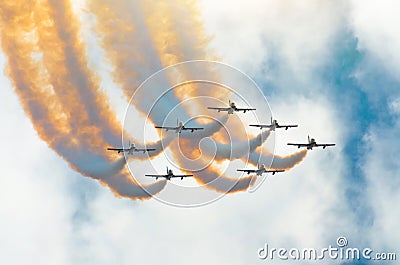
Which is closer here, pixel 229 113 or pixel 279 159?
pixel 229 113

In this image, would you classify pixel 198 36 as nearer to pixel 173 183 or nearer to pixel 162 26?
pixel 162 26

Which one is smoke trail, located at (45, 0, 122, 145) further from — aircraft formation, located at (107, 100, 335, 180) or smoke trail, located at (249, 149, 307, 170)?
smoke trail, located at (249, 149, 307, 170)

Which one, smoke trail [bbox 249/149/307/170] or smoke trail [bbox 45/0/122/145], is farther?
smoke trail [bbox 249/149/307/170]

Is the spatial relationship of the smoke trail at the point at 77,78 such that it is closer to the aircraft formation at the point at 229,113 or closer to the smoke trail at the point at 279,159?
the aircraft formation at the point at 229,113

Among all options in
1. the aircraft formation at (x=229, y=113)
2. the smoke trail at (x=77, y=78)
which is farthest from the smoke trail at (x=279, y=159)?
the smoke trail at (x=77, y=78)

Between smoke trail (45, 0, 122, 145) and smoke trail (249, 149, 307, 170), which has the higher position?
smoke trail (249, 149, 307, 170)

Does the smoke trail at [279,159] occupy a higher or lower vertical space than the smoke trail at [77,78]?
higher

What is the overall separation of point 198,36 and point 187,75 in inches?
141

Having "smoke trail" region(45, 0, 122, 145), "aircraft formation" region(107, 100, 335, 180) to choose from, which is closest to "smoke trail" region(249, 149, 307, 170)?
"aircraft formation" region(107, 100, 335, 180)

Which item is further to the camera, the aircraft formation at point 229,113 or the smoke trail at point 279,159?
the smoke trail at point 279,159

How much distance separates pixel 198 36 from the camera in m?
85.6

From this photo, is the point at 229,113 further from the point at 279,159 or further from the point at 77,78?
the point at 77,78

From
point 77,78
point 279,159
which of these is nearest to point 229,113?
point 279,159

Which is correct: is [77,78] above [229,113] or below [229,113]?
below
